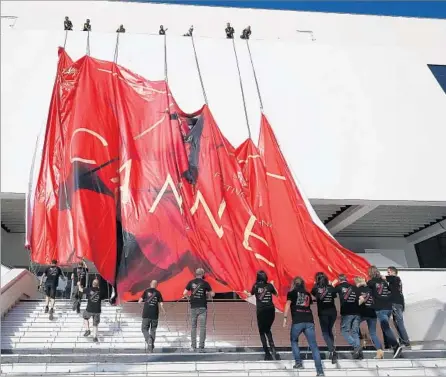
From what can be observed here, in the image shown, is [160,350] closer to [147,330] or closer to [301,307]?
[147,330]

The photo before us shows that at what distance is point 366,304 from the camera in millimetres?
7020

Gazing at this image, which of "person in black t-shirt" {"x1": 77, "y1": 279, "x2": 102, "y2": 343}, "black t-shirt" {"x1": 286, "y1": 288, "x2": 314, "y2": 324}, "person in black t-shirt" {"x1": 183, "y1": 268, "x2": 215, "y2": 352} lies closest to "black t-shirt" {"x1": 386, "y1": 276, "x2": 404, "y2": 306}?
"black t-shirt" {"x1": 286, "y1": 288, "x2": 314, "y2": 324}

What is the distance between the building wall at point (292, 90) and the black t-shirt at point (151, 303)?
583 centimetres

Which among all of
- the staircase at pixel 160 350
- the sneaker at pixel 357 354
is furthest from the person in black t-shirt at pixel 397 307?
the sneaker at pixel 357 354

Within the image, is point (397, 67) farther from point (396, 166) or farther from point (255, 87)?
point (255, 87)

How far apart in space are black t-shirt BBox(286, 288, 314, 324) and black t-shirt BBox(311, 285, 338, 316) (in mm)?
648

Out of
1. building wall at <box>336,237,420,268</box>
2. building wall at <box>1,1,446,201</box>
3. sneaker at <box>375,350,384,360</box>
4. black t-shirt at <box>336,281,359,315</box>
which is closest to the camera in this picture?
sneaker at <box>375,350,384,360</box>

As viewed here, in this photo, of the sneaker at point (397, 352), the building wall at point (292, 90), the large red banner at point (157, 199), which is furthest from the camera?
the building wall at point (292, 90)

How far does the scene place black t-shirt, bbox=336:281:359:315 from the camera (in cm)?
694

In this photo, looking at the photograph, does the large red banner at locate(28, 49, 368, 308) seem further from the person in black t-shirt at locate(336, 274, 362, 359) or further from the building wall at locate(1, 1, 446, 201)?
the building wall at locate(1, 1, 446, 201)

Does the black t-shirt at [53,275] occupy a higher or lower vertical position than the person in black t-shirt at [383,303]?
higher

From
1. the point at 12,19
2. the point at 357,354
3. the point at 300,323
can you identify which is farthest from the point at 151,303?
the point at 12,19

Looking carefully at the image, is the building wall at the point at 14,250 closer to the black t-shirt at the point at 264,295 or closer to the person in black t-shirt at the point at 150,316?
the person in black t-shirt at the point at 150,316

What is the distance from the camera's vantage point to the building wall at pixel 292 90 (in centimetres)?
1256
